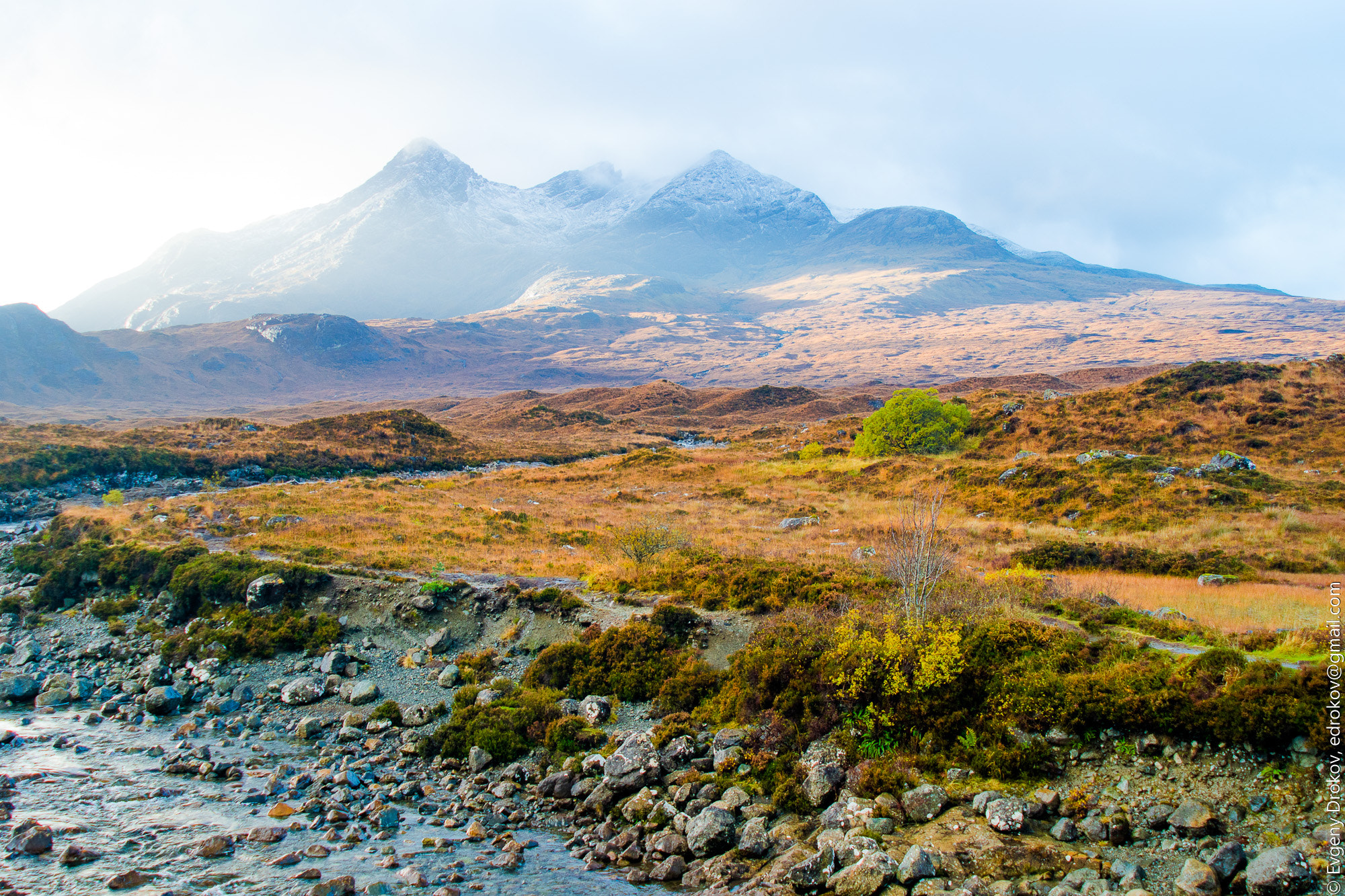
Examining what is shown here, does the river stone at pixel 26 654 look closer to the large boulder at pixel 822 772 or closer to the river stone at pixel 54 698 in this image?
the river stone at pixel 54 698

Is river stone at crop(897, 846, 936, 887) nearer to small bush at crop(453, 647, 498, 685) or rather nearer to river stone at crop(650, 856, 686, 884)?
river stone at crop(650, 856, 686, 884)

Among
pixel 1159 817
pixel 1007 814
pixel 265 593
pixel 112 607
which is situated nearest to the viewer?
pixel 1159 817

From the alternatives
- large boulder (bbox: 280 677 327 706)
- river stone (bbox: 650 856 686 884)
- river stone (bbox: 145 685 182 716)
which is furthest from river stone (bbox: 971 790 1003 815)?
river stone (bbox: 145 685 182 716)

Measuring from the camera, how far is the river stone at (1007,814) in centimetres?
874

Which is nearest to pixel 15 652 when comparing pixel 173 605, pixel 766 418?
pixel 173 605

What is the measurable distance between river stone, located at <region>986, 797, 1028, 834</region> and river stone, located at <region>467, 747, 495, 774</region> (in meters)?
9.27

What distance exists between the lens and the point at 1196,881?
7.18m

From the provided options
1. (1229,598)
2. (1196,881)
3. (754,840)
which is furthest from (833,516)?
(1196,881)

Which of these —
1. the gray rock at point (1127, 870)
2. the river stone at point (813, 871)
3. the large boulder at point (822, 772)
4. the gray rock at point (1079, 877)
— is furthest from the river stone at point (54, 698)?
the gray rock at point (1127, 870)

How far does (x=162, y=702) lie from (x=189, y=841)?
6.95m

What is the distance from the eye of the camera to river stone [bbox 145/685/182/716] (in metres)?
15.8

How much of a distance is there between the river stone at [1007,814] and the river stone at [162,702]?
18.5 meters

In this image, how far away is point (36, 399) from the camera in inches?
6216

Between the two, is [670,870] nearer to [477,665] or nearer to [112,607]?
[477,665]
